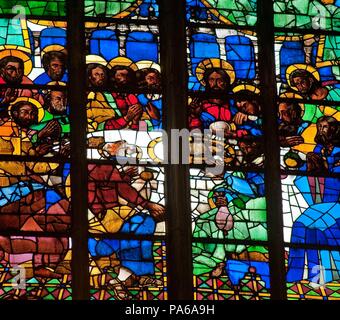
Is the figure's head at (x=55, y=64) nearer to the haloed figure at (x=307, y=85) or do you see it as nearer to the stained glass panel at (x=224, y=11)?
the stained glass panel at (x=224, y=11)

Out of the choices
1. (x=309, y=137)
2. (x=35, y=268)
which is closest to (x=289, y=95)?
(x=309, y=137)

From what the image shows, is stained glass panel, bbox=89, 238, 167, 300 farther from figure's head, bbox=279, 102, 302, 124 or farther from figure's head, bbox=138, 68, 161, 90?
figure's head, bbox=279, 102, 302, 124

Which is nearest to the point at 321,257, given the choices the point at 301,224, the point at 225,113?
the point at 301,224

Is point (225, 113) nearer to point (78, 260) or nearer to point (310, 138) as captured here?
point (310, 138)

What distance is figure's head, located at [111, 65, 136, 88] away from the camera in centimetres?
2078

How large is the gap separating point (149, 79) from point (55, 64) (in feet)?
2.88

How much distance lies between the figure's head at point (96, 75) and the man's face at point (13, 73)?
2.05 feet

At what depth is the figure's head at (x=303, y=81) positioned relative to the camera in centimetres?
2108

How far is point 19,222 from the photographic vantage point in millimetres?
20000

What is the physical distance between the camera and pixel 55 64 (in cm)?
2069

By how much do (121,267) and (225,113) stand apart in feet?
6.17
